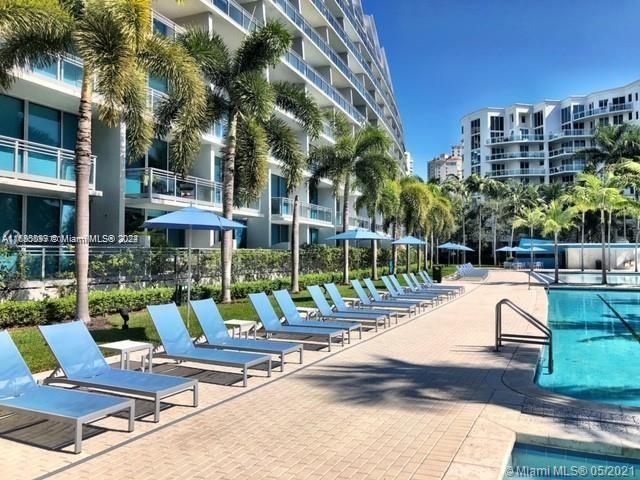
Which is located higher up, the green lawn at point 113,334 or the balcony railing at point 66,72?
the balcony railing at point 66,72

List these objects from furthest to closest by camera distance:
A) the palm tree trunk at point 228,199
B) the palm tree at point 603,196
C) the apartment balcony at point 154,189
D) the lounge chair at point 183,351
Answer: the palm tree at point 603,196 < the apartment balcony at point 154,189 < the palm tree trunk at point 228,199 < the lounge chair at point 183,351

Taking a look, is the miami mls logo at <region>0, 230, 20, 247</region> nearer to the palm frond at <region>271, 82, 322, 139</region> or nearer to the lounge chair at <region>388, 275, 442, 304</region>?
the palm frond at <region>271, 82, 322, 139</region>

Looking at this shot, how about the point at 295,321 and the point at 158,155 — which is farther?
the point at 158,155

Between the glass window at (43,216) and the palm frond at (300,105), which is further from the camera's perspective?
the palm frond at (300,105)

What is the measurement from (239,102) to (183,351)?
10.9m

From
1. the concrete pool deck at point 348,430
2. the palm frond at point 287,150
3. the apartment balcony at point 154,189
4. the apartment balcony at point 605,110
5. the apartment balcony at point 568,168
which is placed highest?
the apartment balcony at point 605,110

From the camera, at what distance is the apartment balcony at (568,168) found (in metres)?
86.3

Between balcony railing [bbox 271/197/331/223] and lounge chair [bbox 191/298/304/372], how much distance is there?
21200mm

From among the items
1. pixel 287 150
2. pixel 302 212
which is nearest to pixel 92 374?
pixel 287 150

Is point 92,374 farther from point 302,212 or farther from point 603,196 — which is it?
point 603,196

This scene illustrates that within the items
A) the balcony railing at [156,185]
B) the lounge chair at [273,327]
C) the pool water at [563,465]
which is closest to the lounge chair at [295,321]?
the lounge chair at [273,327]

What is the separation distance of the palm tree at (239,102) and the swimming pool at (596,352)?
33.4 feet

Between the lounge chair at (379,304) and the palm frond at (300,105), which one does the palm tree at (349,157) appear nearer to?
the palm frond at (300,105)

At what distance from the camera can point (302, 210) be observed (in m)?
33.0
